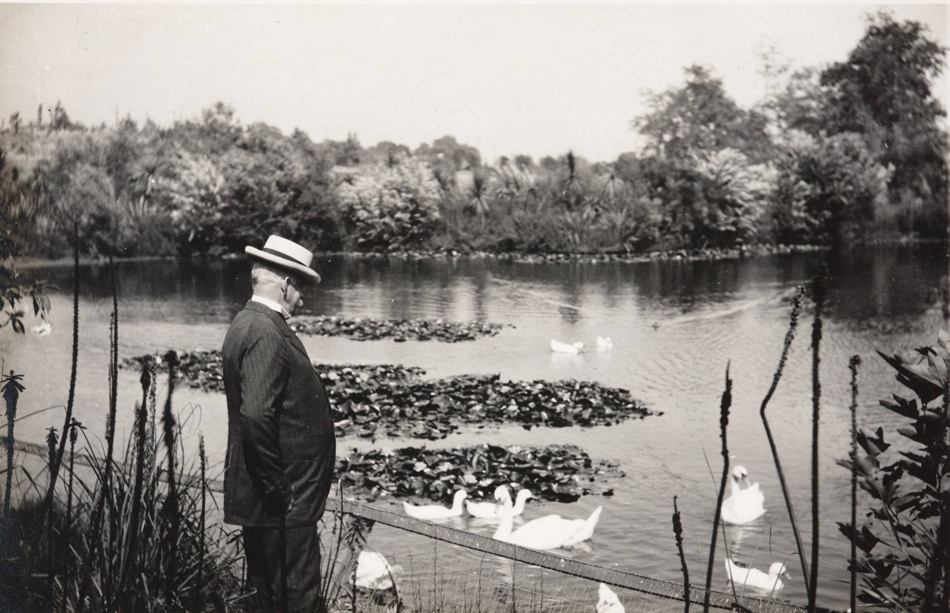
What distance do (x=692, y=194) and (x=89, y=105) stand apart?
133 inches

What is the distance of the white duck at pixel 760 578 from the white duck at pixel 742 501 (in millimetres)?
303

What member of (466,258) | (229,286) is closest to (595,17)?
(466,258)

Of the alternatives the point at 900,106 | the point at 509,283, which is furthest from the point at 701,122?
the point at 509,283

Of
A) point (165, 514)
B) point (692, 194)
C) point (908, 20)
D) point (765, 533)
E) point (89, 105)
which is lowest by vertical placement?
point (765, 533)

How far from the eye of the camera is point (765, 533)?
435 centimetres

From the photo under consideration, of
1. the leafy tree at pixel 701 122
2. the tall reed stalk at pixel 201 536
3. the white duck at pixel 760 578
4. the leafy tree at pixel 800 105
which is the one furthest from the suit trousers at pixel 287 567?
the leafy tree at pixel 800 105

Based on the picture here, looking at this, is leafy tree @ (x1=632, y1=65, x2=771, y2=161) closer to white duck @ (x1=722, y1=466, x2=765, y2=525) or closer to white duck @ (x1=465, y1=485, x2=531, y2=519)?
white duck @ (x1=722, y1=466, x2=765, y2=525)

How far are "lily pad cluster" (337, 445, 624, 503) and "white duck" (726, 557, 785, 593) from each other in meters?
0.82

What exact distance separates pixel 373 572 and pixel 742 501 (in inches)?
75.7

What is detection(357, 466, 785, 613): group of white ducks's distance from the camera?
4.00 meters

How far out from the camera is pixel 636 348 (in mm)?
4902

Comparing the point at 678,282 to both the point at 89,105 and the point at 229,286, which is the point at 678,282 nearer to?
the point at 229,286

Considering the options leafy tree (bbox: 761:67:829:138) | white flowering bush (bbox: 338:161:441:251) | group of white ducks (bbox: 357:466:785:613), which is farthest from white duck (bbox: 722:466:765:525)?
white flowering bush (bbox: 338:161:441:251)

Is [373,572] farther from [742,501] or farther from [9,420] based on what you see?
[742,501]
